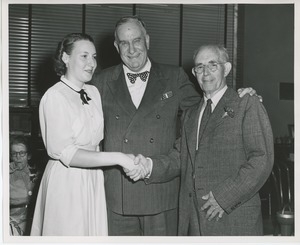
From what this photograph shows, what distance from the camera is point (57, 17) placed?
16.2 feet

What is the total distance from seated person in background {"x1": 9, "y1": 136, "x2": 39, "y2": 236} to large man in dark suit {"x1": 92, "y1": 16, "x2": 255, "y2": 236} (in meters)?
0.72

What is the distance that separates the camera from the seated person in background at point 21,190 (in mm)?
2412


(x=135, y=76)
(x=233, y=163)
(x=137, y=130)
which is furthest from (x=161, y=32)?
(x=233, y=163)

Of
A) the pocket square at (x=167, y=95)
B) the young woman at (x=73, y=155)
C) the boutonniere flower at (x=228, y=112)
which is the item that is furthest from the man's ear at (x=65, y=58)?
the boutonniere flower at (x=228, y=112)

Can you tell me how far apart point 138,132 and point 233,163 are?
19.6 inches

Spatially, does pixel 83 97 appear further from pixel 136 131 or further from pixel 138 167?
pixel 138 167

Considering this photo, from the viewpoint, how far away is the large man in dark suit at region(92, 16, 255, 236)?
1.98 m

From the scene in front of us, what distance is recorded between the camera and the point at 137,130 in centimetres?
199

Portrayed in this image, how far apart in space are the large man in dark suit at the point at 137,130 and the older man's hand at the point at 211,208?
268mm

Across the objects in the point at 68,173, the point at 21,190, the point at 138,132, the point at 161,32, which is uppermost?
the point at 161,32

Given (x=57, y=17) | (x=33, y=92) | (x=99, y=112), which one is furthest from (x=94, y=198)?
(x=57, y=17)

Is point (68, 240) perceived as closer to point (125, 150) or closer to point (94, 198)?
point (94, 198)

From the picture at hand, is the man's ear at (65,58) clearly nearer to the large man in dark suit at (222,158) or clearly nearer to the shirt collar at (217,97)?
the large man in dark suit at (222,158)

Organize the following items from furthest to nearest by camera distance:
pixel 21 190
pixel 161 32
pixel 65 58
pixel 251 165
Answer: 1. pixel 161 32
2. pixel 21 190
3. pixel 65 58
4. pixel 251 165
